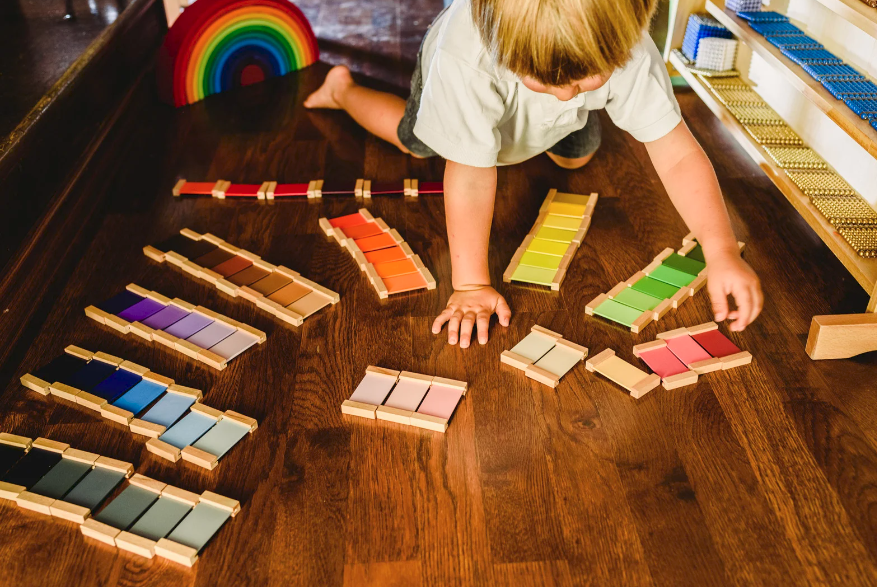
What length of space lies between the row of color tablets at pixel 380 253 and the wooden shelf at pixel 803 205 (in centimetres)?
65

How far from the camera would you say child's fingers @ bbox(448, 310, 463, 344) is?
115 centimetres

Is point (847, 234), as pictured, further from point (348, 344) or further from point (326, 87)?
point (326, 87)

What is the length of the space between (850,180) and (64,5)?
1.95m

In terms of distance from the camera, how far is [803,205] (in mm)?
1290

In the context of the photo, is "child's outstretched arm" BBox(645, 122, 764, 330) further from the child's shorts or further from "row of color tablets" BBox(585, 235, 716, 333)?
the child's shorts

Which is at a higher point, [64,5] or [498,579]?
[64,5]

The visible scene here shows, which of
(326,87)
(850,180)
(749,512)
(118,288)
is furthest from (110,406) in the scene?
(850,180)

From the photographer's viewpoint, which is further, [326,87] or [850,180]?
[326,87]

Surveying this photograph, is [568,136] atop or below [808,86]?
below

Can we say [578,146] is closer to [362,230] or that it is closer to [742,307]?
[362,230]

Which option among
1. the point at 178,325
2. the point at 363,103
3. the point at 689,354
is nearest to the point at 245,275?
the point at 178,325

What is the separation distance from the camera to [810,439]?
0.96 metres

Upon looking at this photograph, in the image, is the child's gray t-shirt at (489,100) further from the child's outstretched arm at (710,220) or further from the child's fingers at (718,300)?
the child's fingers at (718,300)

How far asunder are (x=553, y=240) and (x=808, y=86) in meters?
0.50
